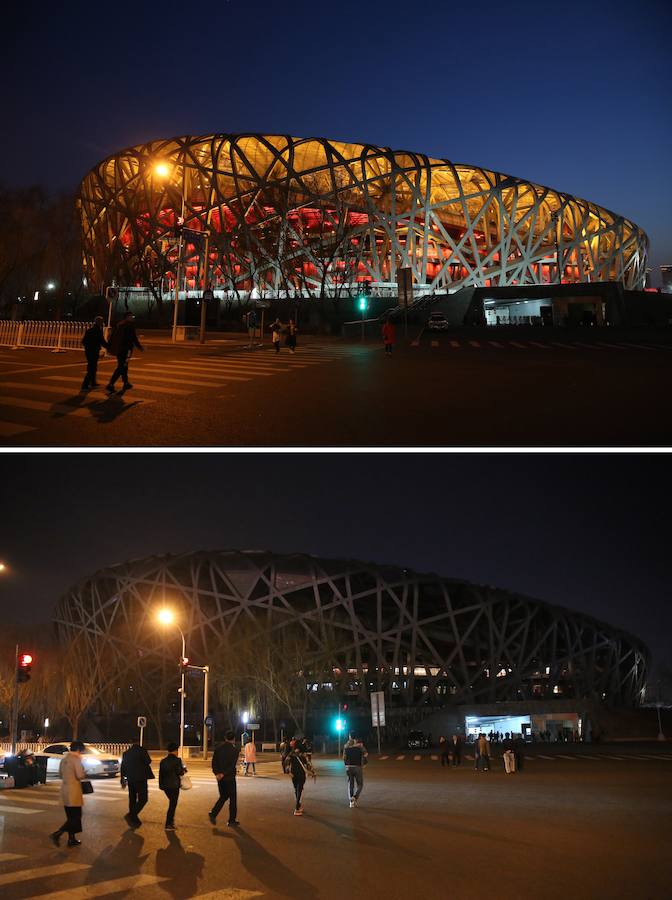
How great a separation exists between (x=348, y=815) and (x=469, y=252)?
340 ft

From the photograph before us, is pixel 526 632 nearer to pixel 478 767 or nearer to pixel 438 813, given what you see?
pixel 478 767

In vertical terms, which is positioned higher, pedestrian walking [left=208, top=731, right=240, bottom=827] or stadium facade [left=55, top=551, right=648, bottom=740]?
stadium facade [left=55, top=551, right=648, bottom=740]

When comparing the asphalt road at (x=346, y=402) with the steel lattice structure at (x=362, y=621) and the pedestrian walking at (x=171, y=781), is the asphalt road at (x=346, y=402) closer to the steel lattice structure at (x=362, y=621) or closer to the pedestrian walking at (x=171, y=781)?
the pedestrian walking at (x=171, y=781)

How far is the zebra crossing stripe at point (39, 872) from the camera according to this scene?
802cm

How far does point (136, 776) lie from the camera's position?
11.9 meters

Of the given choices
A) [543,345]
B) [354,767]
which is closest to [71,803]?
[354,767]

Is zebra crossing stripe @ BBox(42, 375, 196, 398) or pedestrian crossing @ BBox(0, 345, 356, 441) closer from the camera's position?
pedestrian crossing @ BBox(0, 345, 356, 441)

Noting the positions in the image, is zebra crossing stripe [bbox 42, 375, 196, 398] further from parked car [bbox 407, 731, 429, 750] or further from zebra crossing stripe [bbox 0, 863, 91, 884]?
parked car [bbox 407, 731, 429, 750]

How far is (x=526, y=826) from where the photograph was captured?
11.1 m

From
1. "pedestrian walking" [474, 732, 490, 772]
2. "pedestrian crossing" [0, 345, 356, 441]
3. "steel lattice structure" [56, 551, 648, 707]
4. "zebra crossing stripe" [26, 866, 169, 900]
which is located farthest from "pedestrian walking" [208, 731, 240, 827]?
"steel lattice structure" [56, 551, 648, 707]

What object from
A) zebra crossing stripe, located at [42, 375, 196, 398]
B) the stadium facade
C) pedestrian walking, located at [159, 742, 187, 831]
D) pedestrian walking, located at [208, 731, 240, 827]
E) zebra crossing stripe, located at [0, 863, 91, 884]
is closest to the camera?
zebra crossing stripe, located at [0, 863, 91, 884]

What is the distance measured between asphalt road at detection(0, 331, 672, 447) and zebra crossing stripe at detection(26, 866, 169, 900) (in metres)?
7.04

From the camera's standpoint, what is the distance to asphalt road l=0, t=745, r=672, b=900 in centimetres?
748

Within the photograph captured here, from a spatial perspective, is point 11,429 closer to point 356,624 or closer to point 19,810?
point 19,810
